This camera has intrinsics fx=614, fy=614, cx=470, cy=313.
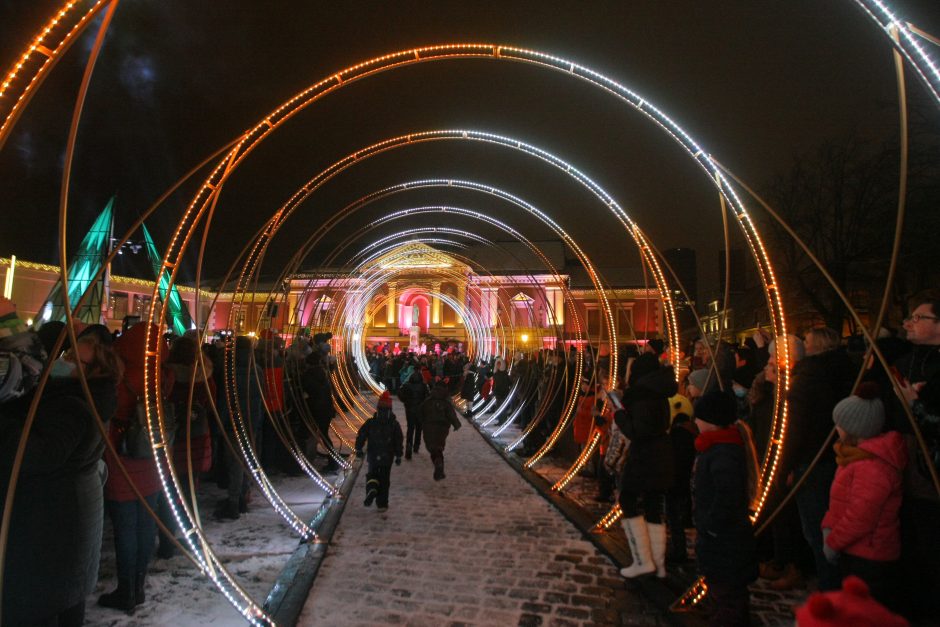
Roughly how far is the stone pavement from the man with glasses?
1.75m

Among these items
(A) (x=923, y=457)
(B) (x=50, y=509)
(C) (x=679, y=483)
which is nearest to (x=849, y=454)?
(A) (x=923, y=457)

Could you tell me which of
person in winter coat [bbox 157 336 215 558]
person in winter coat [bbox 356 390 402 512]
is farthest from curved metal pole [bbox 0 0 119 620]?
person in winter coat [bbox 356 390 402 512]

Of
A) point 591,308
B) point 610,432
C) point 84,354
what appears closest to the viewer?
point 84,354

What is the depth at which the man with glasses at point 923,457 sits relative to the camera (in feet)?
12.5

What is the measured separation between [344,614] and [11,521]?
2587 mm

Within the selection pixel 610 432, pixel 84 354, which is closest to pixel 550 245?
pixel 610 432

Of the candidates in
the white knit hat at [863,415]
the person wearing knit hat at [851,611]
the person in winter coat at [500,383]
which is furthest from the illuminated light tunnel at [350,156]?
the person in winter coat at [500,383]

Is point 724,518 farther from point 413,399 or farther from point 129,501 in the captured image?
point 413,399

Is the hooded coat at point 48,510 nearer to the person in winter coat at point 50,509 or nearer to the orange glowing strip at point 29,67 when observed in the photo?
the person in winter coat at point 50,509

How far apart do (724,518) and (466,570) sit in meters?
2.72

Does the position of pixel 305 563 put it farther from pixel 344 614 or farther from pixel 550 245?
pixel 550 245

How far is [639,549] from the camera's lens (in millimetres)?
5516

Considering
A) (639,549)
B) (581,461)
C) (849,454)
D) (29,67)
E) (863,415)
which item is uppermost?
(29,67)

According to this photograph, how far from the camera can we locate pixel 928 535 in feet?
14.7
